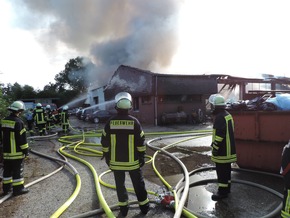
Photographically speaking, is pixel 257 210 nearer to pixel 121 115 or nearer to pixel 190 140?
pixel 121 115

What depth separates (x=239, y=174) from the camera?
5285 mm

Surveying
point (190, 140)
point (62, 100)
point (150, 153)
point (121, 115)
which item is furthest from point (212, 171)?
point (62, 100)

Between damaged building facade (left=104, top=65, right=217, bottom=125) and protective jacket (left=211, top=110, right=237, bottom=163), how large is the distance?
13651 mm

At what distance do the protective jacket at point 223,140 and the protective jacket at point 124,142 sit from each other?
1242 millimetres

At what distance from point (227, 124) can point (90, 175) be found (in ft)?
9.88

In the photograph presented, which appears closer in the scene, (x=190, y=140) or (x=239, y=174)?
(x=239, y=174)

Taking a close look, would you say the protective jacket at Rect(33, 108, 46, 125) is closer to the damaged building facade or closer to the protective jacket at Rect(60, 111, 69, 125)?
the protective jacket at Rect(60, 111, 69, 125)

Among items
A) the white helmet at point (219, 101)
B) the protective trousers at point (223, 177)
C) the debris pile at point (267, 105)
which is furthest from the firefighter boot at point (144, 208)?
the debris pile at point (267, 105)

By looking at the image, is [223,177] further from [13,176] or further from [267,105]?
[13,176]

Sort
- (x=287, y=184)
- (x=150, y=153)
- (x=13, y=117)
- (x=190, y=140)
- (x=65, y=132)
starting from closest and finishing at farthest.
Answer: (x=287, y=184) → (x=13, y=117) → (x=150, y=153) → (x=190, y=140) → (x=65, y=132)

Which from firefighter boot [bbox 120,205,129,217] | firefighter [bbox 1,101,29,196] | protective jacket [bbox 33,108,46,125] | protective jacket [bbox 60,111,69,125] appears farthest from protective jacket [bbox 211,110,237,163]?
protective jacket [bbox 60,111,69,125]

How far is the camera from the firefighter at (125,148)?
11.1 ft

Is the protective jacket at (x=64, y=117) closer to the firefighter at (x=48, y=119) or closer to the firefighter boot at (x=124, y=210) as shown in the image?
the firefighter at (x=48, y=119)

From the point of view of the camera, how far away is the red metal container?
483cm
